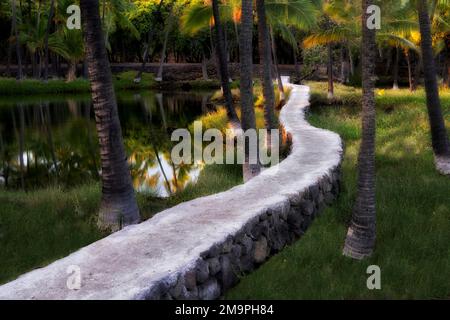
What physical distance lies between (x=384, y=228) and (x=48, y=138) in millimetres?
18290

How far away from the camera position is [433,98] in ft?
41.1

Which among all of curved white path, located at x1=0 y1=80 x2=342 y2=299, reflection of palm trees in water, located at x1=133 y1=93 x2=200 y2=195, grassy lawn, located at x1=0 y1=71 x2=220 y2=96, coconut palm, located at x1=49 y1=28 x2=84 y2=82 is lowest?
reflection of palm trees in water, located at x1=133 y1=93 x2=200 y2=195

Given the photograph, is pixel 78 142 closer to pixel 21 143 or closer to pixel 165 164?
pixel 21 143

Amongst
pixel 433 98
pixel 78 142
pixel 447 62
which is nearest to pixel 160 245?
pixel 433 98

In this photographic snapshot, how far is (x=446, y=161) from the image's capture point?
495 inches

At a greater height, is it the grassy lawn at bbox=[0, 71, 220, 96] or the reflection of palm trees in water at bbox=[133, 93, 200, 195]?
the grassy lawn at bbox=[0, 71, 220, 96]

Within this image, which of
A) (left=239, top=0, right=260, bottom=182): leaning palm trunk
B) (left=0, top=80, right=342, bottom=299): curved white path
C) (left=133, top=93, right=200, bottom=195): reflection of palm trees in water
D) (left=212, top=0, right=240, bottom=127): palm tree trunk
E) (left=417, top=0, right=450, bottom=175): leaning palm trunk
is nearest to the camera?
(left=0, top=80, right=342, bottom=299): curved white path

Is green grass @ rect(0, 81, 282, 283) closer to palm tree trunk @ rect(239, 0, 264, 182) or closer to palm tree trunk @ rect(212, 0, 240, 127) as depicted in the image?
palm tree trunk @ rect(239, 0, 264, 182)

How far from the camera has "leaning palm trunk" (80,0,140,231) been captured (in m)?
9.40

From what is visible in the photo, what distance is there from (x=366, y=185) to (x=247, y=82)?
589cm

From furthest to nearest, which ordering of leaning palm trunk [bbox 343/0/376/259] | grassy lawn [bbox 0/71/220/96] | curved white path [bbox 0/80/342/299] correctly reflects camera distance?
grassy lawn [bbox 0/71/220/96] < leaning palm trunk [bbox 343/0/376/259] < curved white path [bbox 0/80/342/299]

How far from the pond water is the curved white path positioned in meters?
4.06

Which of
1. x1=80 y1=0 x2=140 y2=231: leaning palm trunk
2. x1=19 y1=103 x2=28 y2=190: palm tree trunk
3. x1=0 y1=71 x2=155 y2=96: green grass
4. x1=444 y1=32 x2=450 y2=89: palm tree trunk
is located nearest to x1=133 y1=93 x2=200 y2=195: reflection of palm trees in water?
x1=19 y1=103 x2=28 y2=190: palm tree trunk

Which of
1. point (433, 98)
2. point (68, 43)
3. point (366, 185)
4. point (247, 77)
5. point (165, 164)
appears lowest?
point (165, 164)
